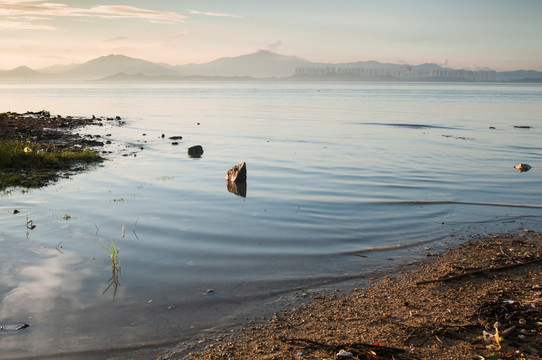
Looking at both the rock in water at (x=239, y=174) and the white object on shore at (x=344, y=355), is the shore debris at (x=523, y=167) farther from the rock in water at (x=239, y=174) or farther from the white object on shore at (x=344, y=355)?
the white object on shore at (x=344, y=355)

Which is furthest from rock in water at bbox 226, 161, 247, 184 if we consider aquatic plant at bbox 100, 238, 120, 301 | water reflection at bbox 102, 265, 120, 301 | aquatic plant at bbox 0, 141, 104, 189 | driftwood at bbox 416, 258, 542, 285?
driftwood at bbox 416, 258, 542, 285

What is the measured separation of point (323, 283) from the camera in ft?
28.1

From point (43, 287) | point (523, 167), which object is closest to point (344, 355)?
point (43, 287)

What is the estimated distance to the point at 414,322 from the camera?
21.8 feet

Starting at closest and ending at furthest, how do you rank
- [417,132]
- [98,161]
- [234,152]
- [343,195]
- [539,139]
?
[343,195], [98,161], [234,152], [539,139], [417,132]

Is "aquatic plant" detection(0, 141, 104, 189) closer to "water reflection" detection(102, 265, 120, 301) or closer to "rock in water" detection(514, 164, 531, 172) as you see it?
"water reflection" detection(102, 265, 120, 301)

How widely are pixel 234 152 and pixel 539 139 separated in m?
22.4

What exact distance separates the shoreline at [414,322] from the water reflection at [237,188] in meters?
8.55

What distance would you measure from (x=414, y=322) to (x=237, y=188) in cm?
1134

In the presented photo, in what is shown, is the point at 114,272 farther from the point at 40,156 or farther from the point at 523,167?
the point at 523,167

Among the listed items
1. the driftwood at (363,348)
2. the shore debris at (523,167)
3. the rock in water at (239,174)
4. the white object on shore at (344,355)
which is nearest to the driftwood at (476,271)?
the driftwood at (363,348)

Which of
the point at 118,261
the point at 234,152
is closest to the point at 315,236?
the point at 118,261

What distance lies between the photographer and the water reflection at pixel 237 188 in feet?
54.3

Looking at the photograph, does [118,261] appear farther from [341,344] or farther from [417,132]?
[417,132]
